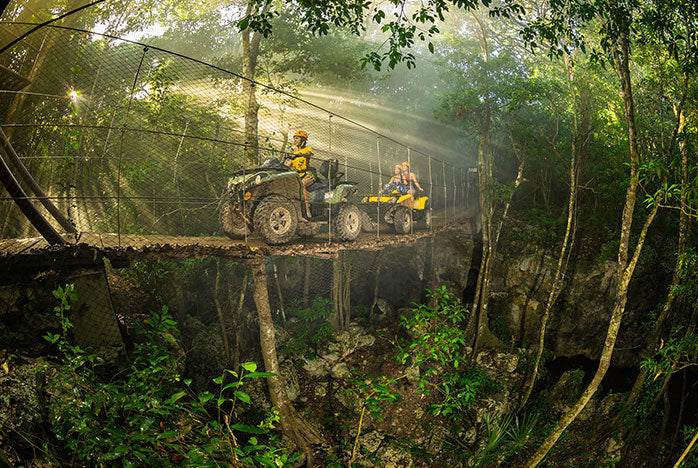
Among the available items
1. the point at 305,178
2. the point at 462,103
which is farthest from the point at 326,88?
the point at 305,178

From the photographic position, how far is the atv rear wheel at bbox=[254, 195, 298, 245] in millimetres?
4012

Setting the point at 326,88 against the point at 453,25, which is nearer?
the point at 326,88

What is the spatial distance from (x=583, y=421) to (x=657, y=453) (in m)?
1.00

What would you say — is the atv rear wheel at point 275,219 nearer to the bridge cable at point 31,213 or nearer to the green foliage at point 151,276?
the bridge cable at point 31,213

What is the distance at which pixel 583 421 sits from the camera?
6406 mm

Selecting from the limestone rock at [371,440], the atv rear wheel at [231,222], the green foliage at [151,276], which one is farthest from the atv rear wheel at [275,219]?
the limestone rock at [371,440]

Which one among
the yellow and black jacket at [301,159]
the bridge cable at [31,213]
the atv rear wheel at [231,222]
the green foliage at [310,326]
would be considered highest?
the yellow and black jacket at [301,159]

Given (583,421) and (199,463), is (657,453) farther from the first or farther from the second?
(199,463)

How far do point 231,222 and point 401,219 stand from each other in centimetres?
293

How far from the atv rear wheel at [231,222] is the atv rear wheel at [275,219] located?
20.3 inches

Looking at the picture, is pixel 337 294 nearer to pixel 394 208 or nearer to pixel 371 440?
pixel 394 208

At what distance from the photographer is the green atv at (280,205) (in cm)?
408

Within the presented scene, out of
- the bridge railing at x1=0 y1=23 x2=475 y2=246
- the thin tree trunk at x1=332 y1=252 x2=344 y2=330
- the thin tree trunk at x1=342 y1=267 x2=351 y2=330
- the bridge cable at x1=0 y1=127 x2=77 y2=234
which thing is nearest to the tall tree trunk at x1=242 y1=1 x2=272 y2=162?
the bridge railing at x1=0 y1=23 x2=475 y2=246

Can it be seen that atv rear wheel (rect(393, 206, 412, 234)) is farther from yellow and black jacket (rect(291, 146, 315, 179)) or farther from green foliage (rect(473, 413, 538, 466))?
green foliage (rect(473, 413, 538, 466))
